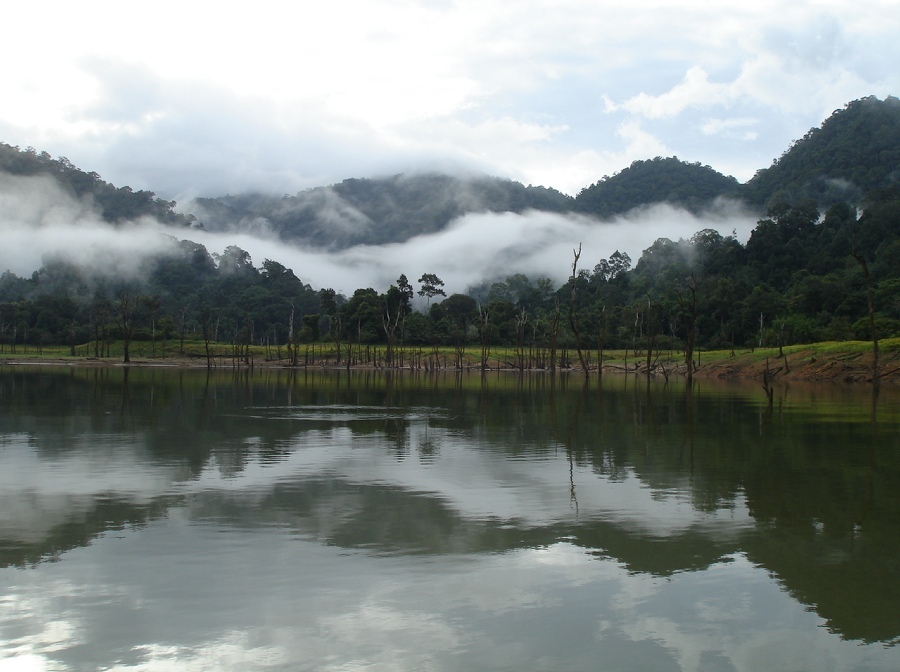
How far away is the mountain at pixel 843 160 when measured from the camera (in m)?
142

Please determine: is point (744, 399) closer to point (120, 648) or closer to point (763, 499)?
point (763, 499)

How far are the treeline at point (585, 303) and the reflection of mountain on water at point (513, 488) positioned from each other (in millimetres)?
42735

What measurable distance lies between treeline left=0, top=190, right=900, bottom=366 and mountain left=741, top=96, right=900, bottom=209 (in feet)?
76.5

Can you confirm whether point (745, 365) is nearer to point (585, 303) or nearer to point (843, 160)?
point (585, 303)

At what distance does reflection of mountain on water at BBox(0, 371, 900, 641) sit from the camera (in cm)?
849

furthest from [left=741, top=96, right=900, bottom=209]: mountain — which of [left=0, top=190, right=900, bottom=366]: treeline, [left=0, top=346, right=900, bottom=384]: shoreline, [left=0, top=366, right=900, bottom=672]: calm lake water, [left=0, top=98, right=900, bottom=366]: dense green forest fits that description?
[left=0, top=366, right=900, bottom=672]: calm lake water

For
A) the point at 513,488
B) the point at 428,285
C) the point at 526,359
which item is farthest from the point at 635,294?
the point at 513,488

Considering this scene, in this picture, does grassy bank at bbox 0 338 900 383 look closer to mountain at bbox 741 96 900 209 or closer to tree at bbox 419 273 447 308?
tree at bbox 419 273 447 308

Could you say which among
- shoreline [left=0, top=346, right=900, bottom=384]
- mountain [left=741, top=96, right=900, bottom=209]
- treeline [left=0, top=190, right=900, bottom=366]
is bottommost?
shoreline [left=0, top=346, right=900, bottom=384]

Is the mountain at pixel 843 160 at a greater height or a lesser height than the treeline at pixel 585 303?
greater

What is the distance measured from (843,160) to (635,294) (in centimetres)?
5617

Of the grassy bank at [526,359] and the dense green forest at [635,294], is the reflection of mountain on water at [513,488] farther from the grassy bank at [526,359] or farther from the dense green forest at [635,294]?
the dense green forest at [635,294]

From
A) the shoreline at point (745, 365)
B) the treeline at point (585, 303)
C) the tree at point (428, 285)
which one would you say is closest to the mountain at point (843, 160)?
the treeline at point (585, 303)

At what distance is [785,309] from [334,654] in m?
91.2
